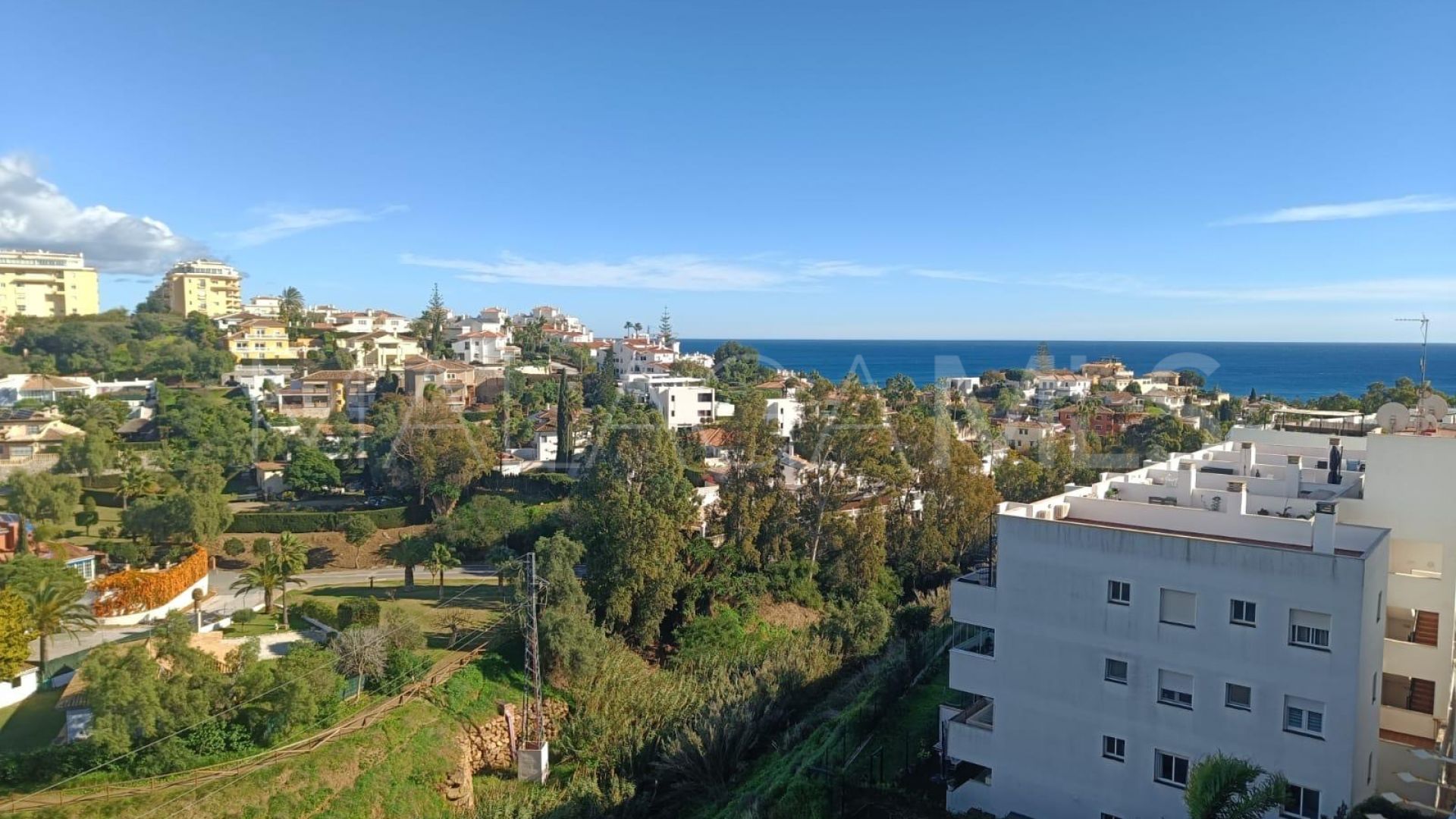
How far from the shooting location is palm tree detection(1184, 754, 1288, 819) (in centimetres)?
793

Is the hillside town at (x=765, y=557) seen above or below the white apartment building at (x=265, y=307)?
below

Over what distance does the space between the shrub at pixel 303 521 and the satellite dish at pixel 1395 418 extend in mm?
26864

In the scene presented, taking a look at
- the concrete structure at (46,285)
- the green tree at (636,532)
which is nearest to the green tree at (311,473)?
the green tree at (636,532)

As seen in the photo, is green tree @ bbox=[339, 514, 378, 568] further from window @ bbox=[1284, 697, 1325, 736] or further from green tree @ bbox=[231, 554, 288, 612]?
window @ bbox=[1284, 697, 1325, 736]

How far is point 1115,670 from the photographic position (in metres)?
11.4

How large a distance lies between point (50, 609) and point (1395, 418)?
24.1m

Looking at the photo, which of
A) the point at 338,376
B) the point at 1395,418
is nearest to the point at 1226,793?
the point at 1395,418

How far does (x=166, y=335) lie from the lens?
59.0 metres

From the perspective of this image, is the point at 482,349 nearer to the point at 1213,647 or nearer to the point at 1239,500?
the point at 1239,500

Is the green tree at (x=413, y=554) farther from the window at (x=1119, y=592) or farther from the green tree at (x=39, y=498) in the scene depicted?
the window at (x=1119, y=592)

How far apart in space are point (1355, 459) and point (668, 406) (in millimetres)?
32771

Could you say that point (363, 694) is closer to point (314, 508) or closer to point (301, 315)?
point (314, 508)

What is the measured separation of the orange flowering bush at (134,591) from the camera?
19272mm

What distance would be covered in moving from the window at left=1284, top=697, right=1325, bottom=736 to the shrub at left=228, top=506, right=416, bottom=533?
2561cm
